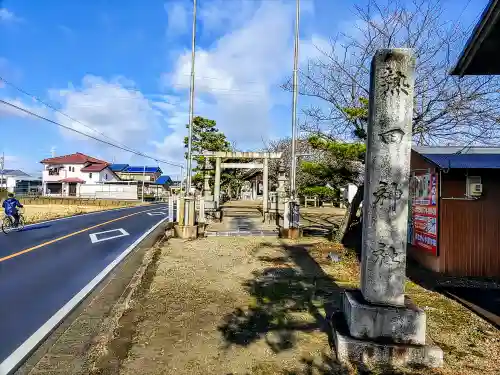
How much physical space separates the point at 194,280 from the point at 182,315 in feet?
6.58

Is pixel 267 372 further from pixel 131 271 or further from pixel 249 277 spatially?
pixel 131 271

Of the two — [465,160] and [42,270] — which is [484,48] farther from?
[42,270]

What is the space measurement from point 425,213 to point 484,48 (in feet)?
13.9

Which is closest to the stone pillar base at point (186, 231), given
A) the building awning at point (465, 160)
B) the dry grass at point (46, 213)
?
the building awning at point (465, 160)

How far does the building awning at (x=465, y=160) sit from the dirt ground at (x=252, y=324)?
2.66 m

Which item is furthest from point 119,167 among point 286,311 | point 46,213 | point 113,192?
point 286,311

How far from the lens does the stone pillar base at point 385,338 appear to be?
12.5ft

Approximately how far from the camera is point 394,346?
3.83 m

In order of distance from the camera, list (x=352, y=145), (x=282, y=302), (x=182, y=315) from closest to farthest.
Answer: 1. (x=182, y=315)
2. (x=282, y=302)
3. (x=352, y=145)

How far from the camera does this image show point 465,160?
821cm

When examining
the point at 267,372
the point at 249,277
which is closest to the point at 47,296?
the point at 249,277

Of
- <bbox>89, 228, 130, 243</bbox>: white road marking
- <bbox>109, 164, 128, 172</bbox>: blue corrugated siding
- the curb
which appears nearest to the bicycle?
<bbox>89, 228, 130, 243</bbox>: white road marking

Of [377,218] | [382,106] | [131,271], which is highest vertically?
[382,106]

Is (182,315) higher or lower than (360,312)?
lower
